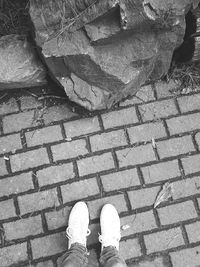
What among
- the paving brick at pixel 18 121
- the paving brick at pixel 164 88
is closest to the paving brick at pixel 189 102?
the paving brick at pixel 164 88

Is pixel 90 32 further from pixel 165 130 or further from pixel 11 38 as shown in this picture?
pixel 165 130

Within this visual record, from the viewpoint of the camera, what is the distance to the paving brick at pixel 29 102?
3182 millimetres

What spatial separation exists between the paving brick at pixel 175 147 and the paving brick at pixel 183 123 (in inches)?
2.9

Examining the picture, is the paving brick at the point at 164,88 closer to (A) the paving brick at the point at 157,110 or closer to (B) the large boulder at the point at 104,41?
(A) the paving brick at the point at 157,110

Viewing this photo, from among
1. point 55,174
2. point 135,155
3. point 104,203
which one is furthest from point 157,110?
point 55,174

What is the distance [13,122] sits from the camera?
3.14m

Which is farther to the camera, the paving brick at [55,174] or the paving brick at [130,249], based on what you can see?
the paving brick at [55,174]

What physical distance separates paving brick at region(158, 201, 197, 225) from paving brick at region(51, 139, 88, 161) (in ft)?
2.68

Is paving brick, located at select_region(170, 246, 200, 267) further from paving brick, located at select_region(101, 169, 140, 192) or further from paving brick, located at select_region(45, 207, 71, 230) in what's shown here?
paving brick, located at select_region(45, 207, 71, 230)

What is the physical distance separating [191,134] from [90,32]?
48.7 inches

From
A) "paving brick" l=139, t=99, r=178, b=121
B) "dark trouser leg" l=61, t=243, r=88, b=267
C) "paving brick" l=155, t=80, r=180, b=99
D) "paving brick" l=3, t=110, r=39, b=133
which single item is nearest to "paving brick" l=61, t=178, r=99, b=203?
"dark trouser leg" l=61, t=243, r=88, b=267

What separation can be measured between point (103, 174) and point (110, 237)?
1.69ft

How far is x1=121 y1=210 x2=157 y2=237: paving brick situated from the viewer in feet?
9.64

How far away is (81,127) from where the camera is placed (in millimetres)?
3143
